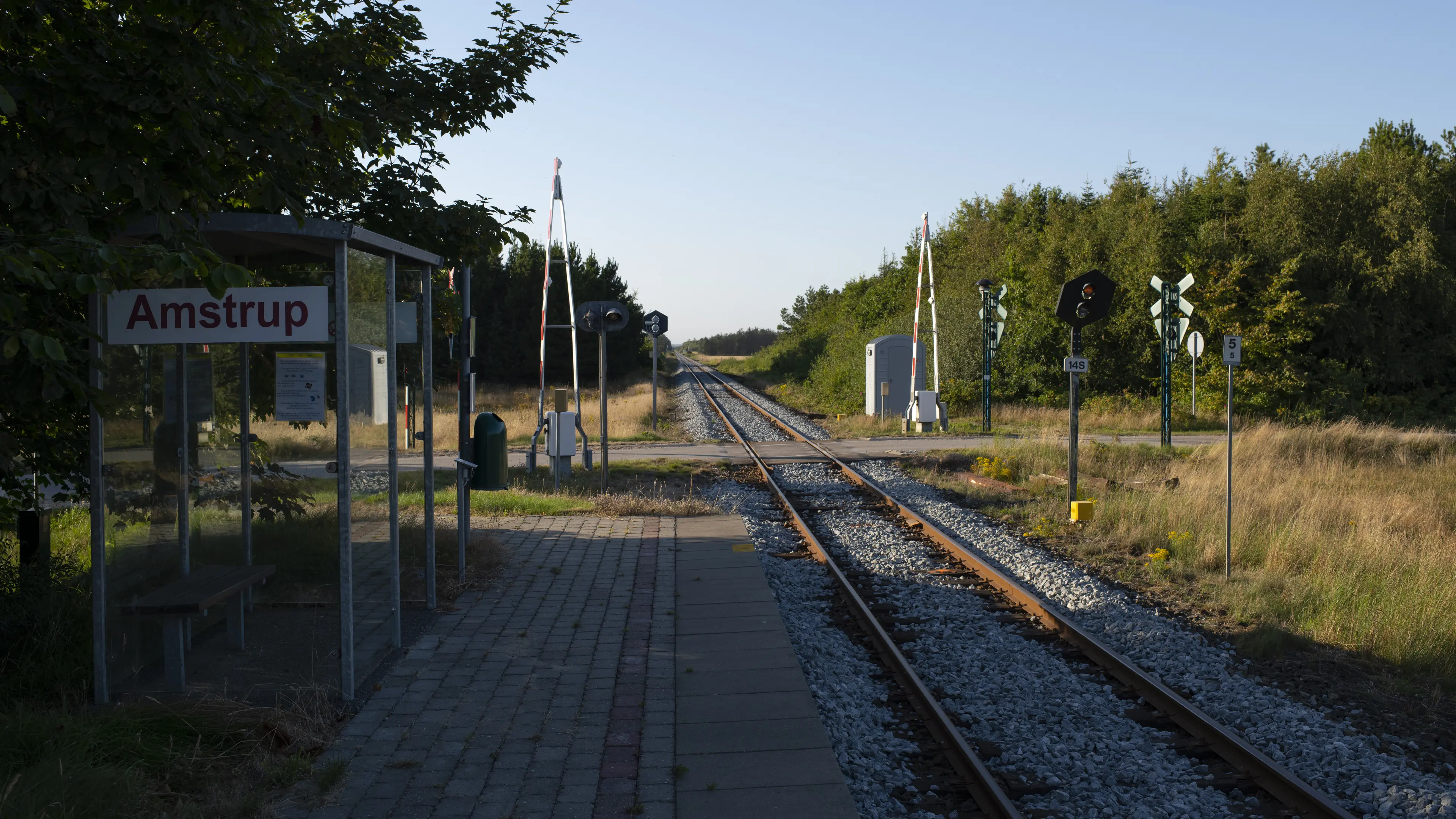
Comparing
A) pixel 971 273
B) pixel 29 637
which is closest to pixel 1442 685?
pixel 29 637

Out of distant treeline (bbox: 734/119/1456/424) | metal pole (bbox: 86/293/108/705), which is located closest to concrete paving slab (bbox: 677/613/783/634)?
metal pole (bbox: 86/293/108/705)

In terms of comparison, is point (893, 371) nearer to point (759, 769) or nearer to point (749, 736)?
point (749, 736)

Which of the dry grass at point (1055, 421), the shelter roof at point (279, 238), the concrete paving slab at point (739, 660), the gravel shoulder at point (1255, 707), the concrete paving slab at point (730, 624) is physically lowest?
the gravel shoulder at point (1255, 707)

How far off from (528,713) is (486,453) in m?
4.19

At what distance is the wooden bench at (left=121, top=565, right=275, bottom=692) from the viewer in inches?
219

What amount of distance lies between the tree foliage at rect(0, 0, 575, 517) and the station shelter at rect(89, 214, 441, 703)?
31 centimetres

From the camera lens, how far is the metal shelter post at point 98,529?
545 centimetres

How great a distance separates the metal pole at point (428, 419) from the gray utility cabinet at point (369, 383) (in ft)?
2.49

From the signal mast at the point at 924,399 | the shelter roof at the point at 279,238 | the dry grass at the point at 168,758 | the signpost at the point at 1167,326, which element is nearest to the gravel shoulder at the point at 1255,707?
the dry grass at the point at 168,758

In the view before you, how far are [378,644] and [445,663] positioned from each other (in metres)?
0.70

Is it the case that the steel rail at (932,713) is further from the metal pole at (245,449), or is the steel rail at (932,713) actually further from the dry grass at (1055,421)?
the dry grass at (1055,421)

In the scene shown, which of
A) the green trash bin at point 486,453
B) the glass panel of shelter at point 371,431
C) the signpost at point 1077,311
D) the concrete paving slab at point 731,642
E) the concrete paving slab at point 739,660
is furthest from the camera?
the signpost at point 1077,311

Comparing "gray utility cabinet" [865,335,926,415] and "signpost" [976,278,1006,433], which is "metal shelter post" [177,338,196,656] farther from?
"gray utility cabinet" [865,335,926,415]

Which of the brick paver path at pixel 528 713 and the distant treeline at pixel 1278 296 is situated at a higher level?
the distant treeline at pixel 1278 296
